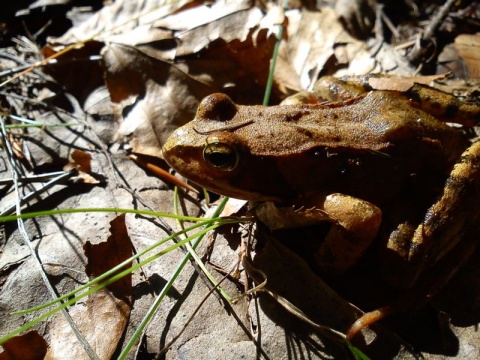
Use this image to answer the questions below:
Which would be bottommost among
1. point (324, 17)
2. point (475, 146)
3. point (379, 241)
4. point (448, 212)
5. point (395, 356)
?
point (395, 356)

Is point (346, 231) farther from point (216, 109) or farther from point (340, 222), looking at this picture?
point (216, 109)

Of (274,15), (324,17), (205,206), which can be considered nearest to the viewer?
(205,206)

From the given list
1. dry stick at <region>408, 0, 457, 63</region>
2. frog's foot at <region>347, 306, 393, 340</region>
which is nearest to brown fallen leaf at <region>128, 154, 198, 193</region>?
frog's foot at <region>347, 306, 393, 340</region>

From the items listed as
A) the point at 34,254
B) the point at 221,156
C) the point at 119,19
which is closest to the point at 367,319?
the point at 221,156

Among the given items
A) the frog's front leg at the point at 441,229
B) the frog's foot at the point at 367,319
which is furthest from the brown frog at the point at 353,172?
the frog's foot at the point at 367,319

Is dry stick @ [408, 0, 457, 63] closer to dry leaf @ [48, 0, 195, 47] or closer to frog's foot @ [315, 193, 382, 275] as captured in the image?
frog's foot @ [315, 193, 382, 275]

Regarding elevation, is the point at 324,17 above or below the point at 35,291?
above

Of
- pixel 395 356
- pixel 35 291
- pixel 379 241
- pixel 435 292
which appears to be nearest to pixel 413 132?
pixel 379 241

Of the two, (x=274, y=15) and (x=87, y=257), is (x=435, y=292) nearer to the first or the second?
(x=87, y=257)
